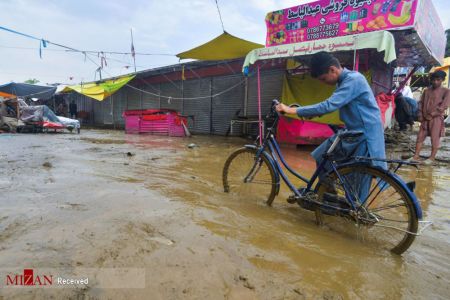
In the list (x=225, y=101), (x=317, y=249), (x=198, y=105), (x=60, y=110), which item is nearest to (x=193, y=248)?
(x=317, y=249)

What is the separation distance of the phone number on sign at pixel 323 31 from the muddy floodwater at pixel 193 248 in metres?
5.68

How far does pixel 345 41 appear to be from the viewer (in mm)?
5949

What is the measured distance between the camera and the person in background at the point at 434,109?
5652 millimetres

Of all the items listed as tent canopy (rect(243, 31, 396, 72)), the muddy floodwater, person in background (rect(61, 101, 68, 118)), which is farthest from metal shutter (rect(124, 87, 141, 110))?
the muddy floodwater

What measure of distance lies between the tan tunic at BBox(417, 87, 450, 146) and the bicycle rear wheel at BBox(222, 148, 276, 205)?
176 inches

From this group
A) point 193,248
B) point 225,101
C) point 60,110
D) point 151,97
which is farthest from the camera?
point 60,110

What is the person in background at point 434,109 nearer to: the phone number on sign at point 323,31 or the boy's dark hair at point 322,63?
the phone number on sign at point 323,31

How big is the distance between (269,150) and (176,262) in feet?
5.64

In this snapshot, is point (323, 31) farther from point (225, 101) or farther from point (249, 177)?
point (249, 177)

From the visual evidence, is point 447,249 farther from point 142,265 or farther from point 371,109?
point 142,265

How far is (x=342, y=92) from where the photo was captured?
250 centimetres

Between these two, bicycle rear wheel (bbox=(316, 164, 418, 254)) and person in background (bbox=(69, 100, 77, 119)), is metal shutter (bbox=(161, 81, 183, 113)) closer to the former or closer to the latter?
person in background (bbox=(69, 100, 77, 119))

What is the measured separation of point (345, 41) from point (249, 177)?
4.22m

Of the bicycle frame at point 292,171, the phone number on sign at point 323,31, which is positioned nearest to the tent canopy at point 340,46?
the phone number on sign at point 323,31
